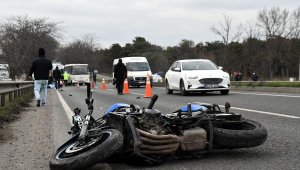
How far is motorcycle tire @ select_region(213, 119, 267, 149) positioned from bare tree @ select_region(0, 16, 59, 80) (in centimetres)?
2771

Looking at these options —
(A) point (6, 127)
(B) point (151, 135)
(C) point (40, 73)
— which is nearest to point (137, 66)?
(C) point (40, 73)

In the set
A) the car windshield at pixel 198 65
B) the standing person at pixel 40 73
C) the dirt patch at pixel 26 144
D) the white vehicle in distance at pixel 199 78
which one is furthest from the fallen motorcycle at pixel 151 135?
the car windshield at pixel 198 65

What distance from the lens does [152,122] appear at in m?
5.52

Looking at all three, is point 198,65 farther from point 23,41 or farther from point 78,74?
point 78,74

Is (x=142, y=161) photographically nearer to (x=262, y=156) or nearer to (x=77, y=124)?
(x=77, y=124)

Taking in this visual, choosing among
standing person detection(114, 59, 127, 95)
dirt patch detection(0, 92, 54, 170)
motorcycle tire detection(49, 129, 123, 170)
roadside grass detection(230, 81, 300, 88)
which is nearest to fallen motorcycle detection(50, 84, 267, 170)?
motorcycle tire detection(49, 129, 123, 170)

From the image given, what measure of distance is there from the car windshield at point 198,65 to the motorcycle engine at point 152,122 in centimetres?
1496

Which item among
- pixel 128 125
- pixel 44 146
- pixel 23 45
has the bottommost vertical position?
pixel 44 146

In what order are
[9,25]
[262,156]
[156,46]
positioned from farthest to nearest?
[156,46] → [9,25] → [262,156]

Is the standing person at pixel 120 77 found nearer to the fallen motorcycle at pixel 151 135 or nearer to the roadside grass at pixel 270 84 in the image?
the roadside grass at pixel 270 84

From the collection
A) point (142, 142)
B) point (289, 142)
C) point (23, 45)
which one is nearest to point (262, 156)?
point (289, 142)

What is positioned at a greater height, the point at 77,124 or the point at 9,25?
the point at 9,25

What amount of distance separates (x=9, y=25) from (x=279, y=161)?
44057 millimetres

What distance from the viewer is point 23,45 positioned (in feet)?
136
